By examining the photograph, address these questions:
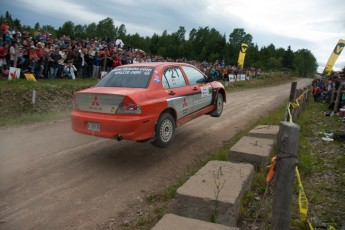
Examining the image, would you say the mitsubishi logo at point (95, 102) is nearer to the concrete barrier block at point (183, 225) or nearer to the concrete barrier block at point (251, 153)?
the concrete barrier block at point (251, 153)

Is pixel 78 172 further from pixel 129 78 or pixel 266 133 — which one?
pixel 266 133

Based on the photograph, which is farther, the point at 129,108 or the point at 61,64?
the point at 61,64

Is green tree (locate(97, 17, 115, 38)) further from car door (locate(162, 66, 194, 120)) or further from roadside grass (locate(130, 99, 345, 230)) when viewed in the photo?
roadside grass (locate(130, 99, 345, 230))

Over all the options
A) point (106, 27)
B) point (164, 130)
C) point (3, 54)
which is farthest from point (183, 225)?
point (106, 27)

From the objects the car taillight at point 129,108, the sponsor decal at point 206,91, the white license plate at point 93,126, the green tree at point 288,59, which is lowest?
the white license plate at point 93,126

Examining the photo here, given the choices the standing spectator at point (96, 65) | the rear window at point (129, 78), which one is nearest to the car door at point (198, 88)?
the rear window at point (129, 78)

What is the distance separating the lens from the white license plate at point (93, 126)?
560 centimetres

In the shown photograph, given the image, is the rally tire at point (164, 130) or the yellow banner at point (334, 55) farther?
the yellow banner at point (334, 55)

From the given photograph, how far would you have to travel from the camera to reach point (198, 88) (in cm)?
762

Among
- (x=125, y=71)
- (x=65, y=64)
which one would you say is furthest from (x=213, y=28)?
(x=125, y=71)

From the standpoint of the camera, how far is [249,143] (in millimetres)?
5867

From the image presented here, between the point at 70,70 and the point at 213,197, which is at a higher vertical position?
the point at 70,70

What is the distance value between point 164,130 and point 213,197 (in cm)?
266

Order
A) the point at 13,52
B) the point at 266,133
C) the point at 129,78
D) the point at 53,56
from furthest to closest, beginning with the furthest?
the point at 53,56
the point at 13,52
the point at 266,133
the point at 129,78
